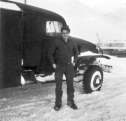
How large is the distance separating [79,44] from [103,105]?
6.65 feet

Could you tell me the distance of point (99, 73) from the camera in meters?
6.10

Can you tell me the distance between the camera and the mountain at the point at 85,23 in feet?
139

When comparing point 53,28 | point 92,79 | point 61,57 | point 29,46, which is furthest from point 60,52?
point 92,79

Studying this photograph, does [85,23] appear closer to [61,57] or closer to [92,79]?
[92,79]

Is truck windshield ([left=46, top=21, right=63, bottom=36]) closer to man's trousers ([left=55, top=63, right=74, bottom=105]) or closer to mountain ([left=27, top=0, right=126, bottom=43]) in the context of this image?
man's trousers ([left=55, top=63, right=74, bottom=105])

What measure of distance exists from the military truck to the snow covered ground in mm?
508

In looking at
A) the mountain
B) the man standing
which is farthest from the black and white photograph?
the mountain

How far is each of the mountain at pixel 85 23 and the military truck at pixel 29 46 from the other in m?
32.7

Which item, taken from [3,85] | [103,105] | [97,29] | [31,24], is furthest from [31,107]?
[97,29]

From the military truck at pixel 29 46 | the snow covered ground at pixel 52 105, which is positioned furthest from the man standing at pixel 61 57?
the military truck at pixel 29 46

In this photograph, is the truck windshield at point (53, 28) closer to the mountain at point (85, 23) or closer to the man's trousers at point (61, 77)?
the man's trousers at point (61, 77)

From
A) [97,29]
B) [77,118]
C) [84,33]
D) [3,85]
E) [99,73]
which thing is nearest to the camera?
[77,118]

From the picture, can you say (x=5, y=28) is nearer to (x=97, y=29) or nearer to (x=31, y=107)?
(x=31, y=107)

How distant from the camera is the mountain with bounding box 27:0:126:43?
139 feet
